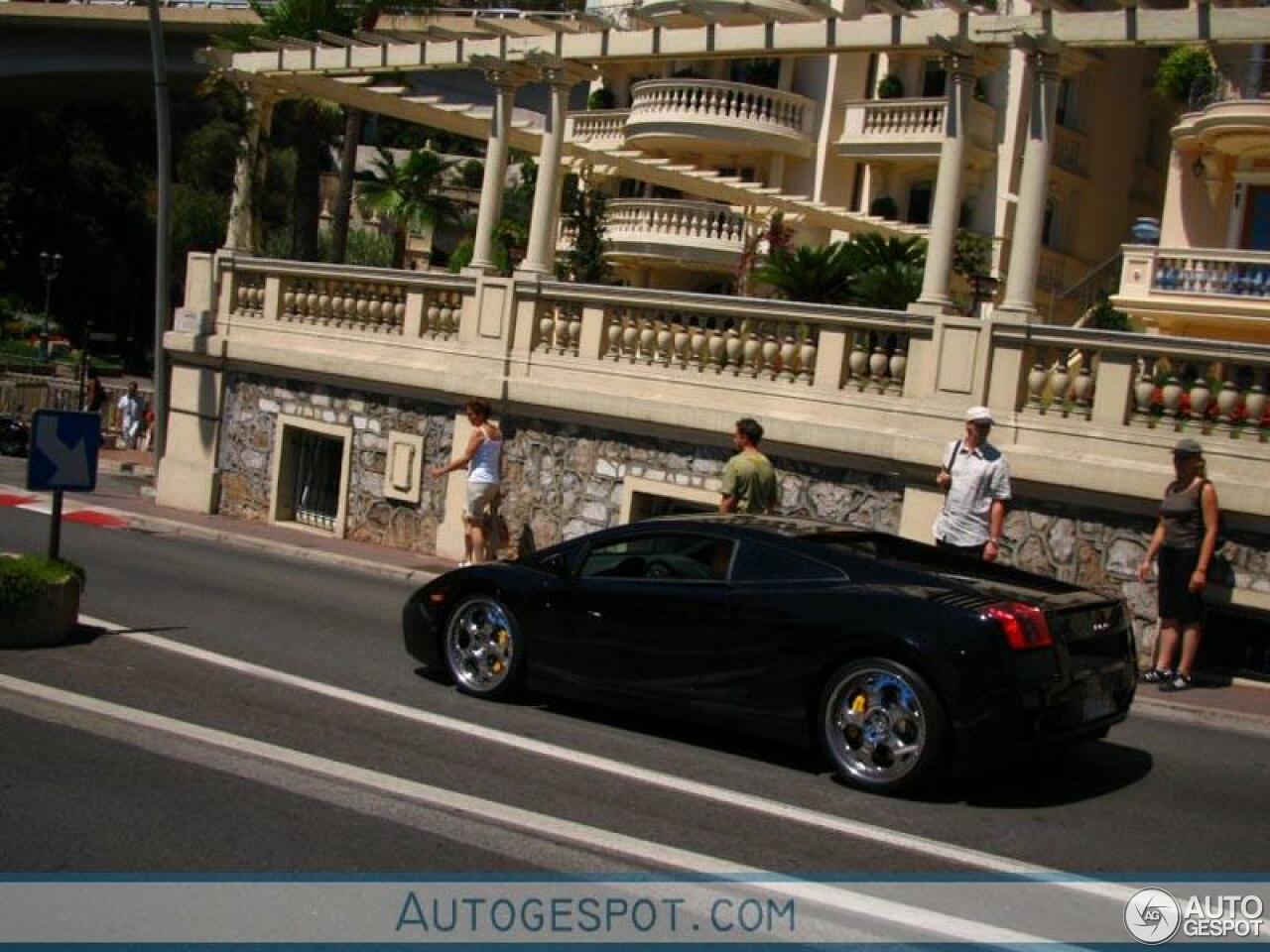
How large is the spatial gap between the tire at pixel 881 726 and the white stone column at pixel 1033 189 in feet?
18.7

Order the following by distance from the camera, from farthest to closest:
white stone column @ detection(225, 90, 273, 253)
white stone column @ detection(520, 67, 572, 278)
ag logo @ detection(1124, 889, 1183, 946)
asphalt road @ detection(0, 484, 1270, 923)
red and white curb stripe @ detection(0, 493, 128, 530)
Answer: white stone column @ detection(225, 90, 273, 253), red and white curb stripe @ detection(0, 493, 128, 530), white stone column @ detection(520, 67, 572, 278), asphalt road @ detection(0, 484, 1270, 923), ag logo @ detection(1124, 889, 1183, 946)

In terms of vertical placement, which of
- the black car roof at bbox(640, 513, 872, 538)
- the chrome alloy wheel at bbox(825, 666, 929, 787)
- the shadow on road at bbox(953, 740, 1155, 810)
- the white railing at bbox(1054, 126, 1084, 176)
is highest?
the white railing at bbox(1054, 126, 1084, 176)

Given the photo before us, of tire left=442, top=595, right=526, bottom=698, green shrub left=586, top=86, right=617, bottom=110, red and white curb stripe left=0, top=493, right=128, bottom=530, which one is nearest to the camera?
tire left=442, top=595, right=526, bottom=698

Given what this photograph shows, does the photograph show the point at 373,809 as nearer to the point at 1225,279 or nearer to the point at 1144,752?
the point at 1144,752

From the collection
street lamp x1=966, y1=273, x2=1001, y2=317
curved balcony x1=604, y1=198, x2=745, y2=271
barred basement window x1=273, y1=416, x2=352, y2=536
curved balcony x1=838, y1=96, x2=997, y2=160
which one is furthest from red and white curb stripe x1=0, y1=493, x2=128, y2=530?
curved balcony x1=838, y1=96, x2=997, y2=160

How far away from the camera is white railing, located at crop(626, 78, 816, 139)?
33.7 metres

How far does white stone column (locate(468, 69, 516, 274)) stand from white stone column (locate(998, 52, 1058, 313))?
21.3ft

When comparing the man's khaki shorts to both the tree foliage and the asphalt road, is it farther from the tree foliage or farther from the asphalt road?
the tree foliage

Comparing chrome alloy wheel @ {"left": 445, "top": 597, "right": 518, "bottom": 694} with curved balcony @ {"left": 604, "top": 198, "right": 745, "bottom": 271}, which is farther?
curved balcony @ {"left": 604, "top": 198, "right": 745, "bottom": 271}

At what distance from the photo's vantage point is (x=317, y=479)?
18734mm

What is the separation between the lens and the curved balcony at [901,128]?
31.8m

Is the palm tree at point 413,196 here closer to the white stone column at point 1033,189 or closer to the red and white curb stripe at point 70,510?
the red and white curb stripe at point 70,510

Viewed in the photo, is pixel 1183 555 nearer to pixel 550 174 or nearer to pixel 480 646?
pixel 480 646

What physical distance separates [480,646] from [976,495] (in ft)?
13.2
